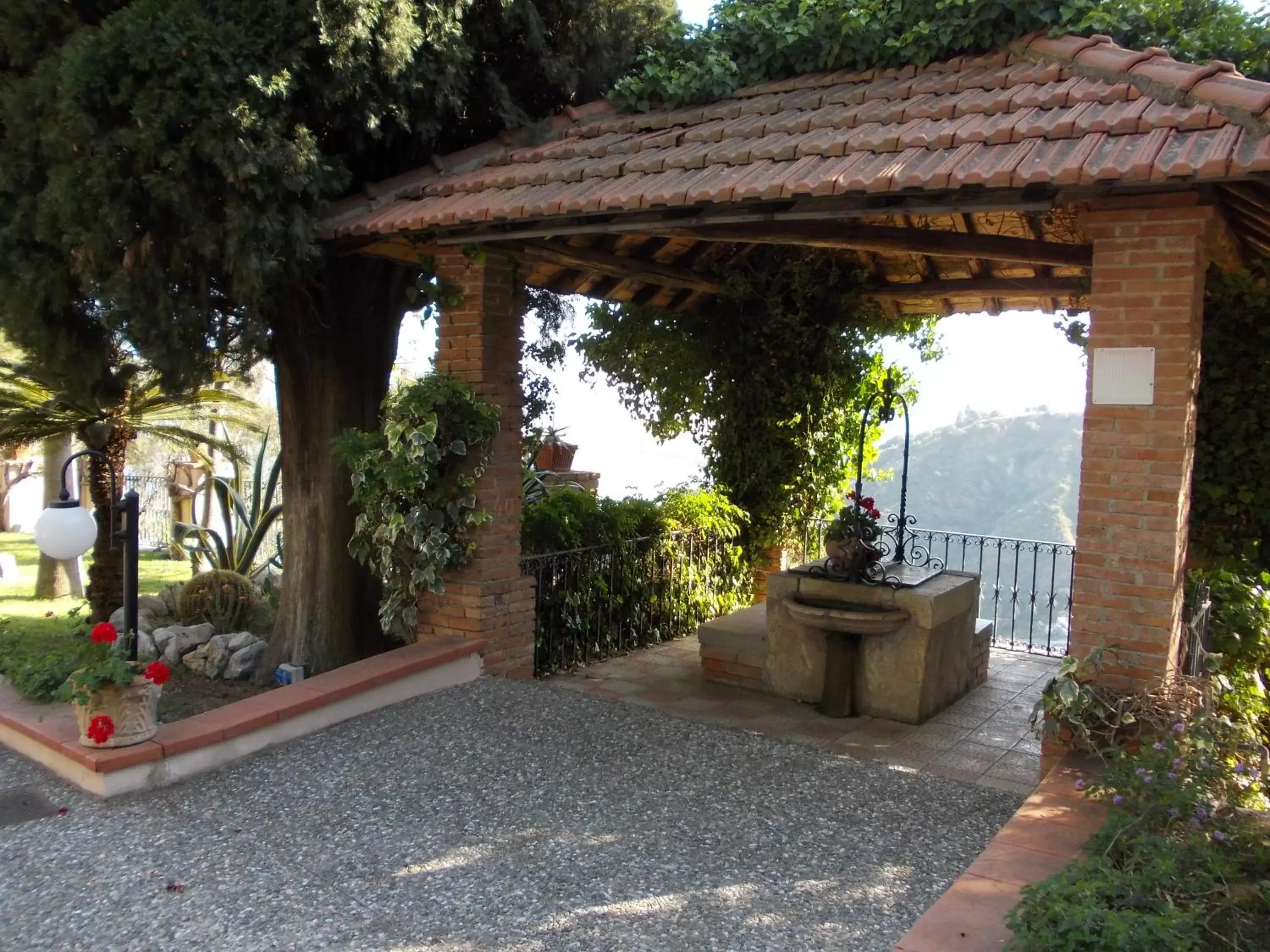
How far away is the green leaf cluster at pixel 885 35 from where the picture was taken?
5.30 metres

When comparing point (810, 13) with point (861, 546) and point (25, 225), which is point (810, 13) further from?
point (25, 225)

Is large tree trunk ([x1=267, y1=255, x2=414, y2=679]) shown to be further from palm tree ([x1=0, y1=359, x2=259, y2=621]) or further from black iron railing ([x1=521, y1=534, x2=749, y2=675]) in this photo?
palm tree ([x1=0, y1=359, x2=259, y2=621])

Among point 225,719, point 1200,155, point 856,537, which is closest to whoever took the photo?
point 1200,155

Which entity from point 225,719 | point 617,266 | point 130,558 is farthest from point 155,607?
point 617,266

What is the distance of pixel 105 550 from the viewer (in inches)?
322

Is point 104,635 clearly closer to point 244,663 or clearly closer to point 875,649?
point 244,663

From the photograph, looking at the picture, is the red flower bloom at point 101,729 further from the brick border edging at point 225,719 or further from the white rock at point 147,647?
the white rock at point 147,647

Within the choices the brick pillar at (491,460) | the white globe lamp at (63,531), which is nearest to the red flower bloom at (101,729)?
the white globe lamp at (63,531)

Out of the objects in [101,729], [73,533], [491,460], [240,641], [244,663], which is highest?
[491,460]

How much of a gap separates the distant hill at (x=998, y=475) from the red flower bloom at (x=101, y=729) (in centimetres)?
2752

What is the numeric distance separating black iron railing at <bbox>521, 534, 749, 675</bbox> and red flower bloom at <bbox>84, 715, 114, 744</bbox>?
9.09 ft

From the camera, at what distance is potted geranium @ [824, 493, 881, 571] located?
6.77 meters

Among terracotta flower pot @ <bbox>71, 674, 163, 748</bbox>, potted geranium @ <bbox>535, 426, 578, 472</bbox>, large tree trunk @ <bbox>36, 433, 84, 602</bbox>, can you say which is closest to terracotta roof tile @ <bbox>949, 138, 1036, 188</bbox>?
terracotta flower pot @ <bbox>71, 674, 163, 748</bbox>

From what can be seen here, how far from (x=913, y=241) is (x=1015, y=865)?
373 centimetres
